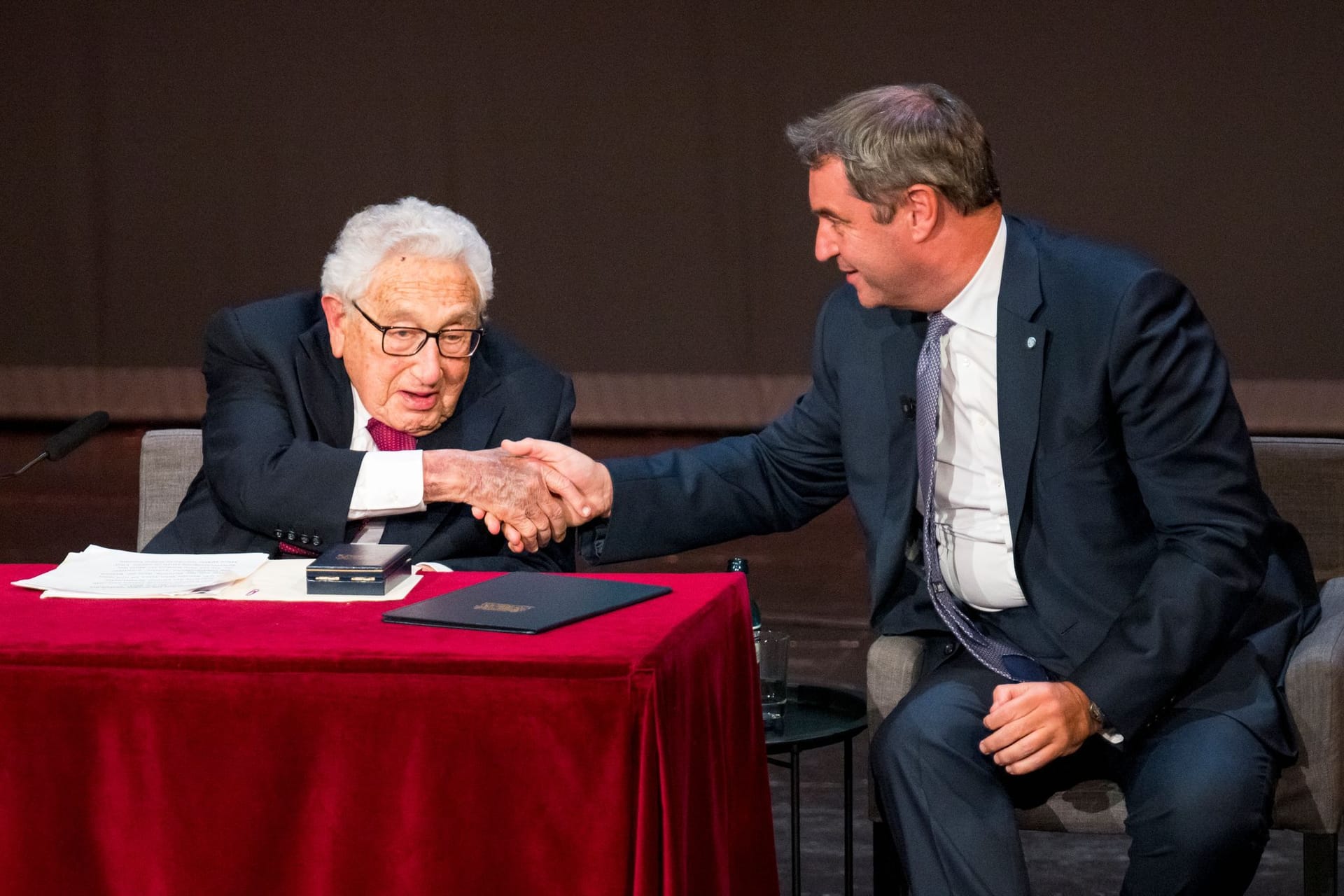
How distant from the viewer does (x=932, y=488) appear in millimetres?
2357

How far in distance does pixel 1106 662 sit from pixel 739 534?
0.80 metres

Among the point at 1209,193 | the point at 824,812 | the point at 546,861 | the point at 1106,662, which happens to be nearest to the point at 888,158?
the point at 1106,662

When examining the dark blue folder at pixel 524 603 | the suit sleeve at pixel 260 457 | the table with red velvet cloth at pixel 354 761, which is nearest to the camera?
the table with red velvet cloth at pixel 354 761

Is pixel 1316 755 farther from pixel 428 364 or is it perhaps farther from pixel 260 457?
pixel 260 457

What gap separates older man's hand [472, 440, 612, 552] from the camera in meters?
2.56

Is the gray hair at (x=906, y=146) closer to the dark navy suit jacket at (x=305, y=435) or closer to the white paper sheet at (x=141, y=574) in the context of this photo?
the dark navy suit jacket at (x=305, y=435)

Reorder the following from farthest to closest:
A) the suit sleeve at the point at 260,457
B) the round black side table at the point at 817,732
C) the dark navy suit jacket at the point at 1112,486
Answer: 1. the suit sleeve at the point at 260,457
2. the round black side table at the point at 817,732
3. the dark navy suit jacket at the point at 1112,486

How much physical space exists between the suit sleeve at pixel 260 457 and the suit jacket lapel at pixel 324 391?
0.04 meters

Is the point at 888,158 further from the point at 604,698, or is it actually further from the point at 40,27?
the point at 40,27

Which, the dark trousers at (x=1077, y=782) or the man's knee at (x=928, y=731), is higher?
the man's knee at (x=928, y=731)

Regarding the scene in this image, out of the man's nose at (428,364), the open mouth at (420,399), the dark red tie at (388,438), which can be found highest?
the man's nose at (428,364)

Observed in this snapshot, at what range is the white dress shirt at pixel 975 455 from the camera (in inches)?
91.9

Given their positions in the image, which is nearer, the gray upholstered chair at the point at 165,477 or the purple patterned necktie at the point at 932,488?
the purple patterned necktie at the point at 932,488

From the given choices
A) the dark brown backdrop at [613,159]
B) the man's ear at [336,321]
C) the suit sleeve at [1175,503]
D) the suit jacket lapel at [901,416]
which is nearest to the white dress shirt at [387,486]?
the man's ear at [336,321]
